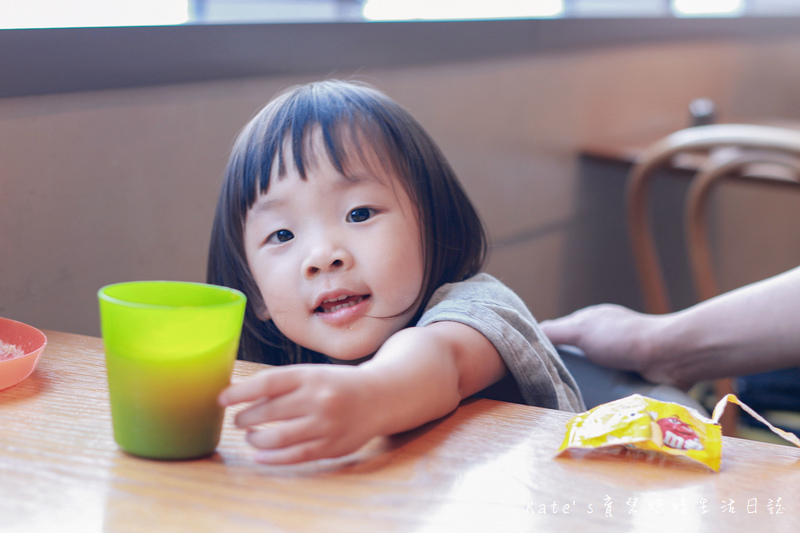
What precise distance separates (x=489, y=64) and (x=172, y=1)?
0.81 m

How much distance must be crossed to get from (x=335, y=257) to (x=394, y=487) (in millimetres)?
→ 279

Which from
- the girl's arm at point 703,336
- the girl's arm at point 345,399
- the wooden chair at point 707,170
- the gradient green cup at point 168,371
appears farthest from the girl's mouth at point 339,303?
the wooden chair at point 707,170

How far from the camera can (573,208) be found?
7.08 feet

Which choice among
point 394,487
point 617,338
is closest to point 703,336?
point 617,338

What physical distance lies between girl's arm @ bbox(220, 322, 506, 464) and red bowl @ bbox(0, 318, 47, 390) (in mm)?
218

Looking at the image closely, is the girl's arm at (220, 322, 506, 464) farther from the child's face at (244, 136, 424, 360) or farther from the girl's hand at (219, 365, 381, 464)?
the child's face at (244, 136, 424, 360)

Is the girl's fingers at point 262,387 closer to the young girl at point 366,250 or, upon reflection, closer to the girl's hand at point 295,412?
the girl's hand at point 295,412

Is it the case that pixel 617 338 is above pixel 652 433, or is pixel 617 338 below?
below

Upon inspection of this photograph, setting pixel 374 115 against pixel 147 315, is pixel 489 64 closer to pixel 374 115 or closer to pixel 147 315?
pixel 374 115

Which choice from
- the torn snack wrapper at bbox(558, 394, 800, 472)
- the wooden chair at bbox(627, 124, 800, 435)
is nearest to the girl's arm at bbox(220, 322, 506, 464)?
the torn snack wrapper at bbox(558, 394, 800, 472)

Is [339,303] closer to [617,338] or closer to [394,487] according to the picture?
[394,487]

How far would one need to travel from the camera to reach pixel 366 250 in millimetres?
704

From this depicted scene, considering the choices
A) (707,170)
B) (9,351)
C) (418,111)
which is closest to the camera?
(9,351)

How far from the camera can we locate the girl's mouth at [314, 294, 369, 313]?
72 centimetres
